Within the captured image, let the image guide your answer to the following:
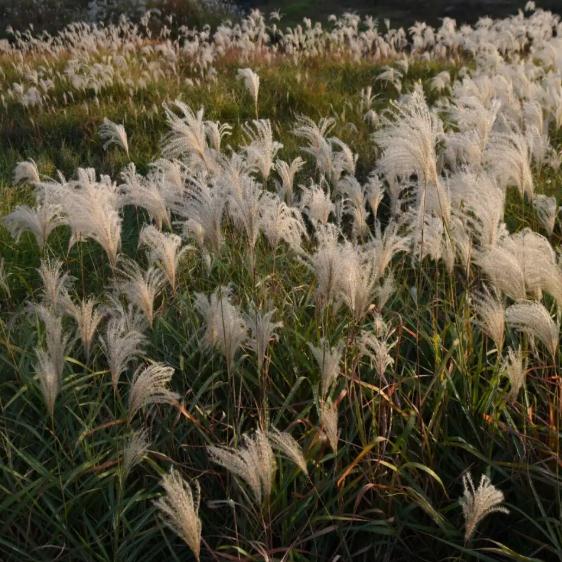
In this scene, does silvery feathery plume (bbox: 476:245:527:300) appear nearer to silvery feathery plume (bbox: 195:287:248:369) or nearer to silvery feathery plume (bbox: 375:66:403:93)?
silvery feathery plume (bbox: 195:287:248:369)

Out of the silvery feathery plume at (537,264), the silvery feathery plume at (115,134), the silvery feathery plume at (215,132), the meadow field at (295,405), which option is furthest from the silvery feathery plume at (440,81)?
the silvery feathery plume at (537,264)

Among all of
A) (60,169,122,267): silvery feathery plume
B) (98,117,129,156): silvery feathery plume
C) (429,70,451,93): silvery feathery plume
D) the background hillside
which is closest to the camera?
(60,169,122,267): silvery feathery plume

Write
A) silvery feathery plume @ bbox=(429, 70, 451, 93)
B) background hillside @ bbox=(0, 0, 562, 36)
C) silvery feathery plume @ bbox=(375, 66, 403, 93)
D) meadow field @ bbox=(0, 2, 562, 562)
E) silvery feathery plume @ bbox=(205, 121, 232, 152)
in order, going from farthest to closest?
background hillside @ bbox=(0, 0, 562, 36)
silvery feathery plume @ bbox=(429, 70, 451, 93)
silvery feathery plume @ bbox=(375, 66, 403, 93)
silvery feathery plume @ bbox=(205, 121, 232, 152)
meadow field @ bbox=(0, 2, 562, 562)

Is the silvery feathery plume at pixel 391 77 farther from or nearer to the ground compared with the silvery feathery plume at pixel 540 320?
nearer to the ground

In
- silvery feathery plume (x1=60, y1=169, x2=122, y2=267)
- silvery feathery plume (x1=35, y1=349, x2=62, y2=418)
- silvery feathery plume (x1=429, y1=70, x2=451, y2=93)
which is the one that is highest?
silvery feathery plume (x1=60, y1=169, x2=122, y2=267)

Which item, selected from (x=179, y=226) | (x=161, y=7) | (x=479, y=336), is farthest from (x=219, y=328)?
(x=161, y=7)

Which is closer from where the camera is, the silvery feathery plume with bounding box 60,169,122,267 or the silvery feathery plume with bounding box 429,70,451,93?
the silvery feathery plume with bounding box 60,169,122,267

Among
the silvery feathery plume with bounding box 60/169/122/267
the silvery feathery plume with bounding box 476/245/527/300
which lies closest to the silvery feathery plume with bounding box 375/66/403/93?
the silvery feathery plume with bounding box 60/169/122/267

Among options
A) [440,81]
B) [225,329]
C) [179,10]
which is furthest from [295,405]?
[179,10]

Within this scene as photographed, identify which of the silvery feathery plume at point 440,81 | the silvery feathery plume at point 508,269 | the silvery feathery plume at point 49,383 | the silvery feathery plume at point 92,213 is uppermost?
the silvery feathery plume at point 92,213

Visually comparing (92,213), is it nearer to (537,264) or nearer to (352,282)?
(352,282)

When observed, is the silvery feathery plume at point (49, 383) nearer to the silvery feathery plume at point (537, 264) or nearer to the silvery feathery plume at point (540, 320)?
the silvery feathery plume at point (540, 320)

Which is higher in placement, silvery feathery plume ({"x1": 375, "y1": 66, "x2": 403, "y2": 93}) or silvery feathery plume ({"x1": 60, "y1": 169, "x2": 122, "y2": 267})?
silvery feathery plume ({"x1": 60, "y1": 169, "x2": 122, "y2": 267})

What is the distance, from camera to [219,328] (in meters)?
2.21
